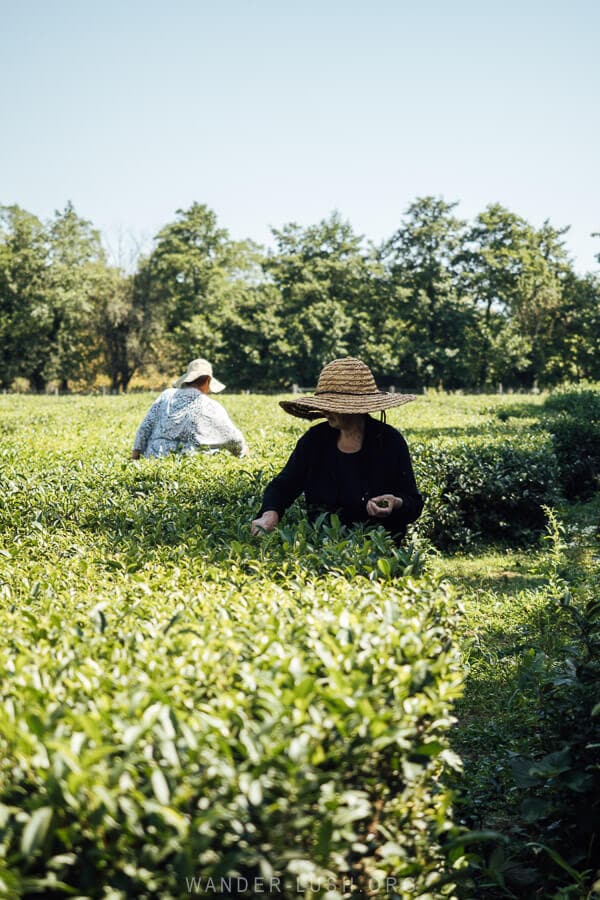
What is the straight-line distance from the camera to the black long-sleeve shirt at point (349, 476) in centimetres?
439

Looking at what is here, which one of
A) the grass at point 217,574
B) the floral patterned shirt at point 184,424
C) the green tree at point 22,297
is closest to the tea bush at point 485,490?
the grass at point 217,574

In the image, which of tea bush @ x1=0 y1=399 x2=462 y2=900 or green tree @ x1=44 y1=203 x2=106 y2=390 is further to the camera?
green tree @ x1=44 y1=203 x2=106 y2=390

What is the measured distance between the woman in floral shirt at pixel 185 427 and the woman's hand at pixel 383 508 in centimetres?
305

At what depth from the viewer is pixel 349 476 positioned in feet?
14.6

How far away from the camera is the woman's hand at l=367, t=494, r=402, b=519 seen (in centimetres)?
410

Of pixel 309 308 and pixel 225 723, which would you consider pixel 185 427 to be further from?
pixel 309 308

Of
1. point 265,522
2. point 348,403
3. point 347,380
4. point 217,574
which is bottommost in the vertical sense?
point 217,574

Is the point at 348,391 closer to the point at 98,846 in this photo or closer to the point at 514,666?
the point at 514,666

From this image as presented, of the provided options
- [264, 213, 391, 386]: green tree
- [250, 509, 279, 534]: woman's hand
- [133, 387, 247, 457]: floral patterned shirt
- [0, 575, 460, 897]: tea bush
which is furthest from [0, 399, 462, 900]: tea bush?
[264, 213, 391, 386]: green tree

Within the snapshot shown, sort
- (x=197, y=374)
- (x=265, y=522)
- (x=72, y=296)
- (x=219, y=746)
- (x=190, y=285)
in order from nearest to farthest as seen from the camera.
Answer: (x=219, y=746)
(x=265, y=522)
(x=197, y=374)
(x=72, y=296)
(x=190, y=285)

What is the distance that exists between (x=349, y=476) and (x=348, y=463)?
0.08 metres

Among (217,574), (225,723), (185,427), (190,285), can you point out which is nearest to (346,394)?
(217,574)

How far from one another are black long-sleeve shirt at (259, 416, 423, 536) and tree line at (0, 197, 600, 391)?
48578mm

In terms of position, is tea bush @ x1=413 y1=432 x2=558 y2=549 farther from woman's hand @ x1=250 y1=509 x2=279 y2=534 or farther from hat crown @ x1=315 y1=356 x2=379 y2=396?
woman's hand @ x1=250 y1=509 x2=279 y2=534
